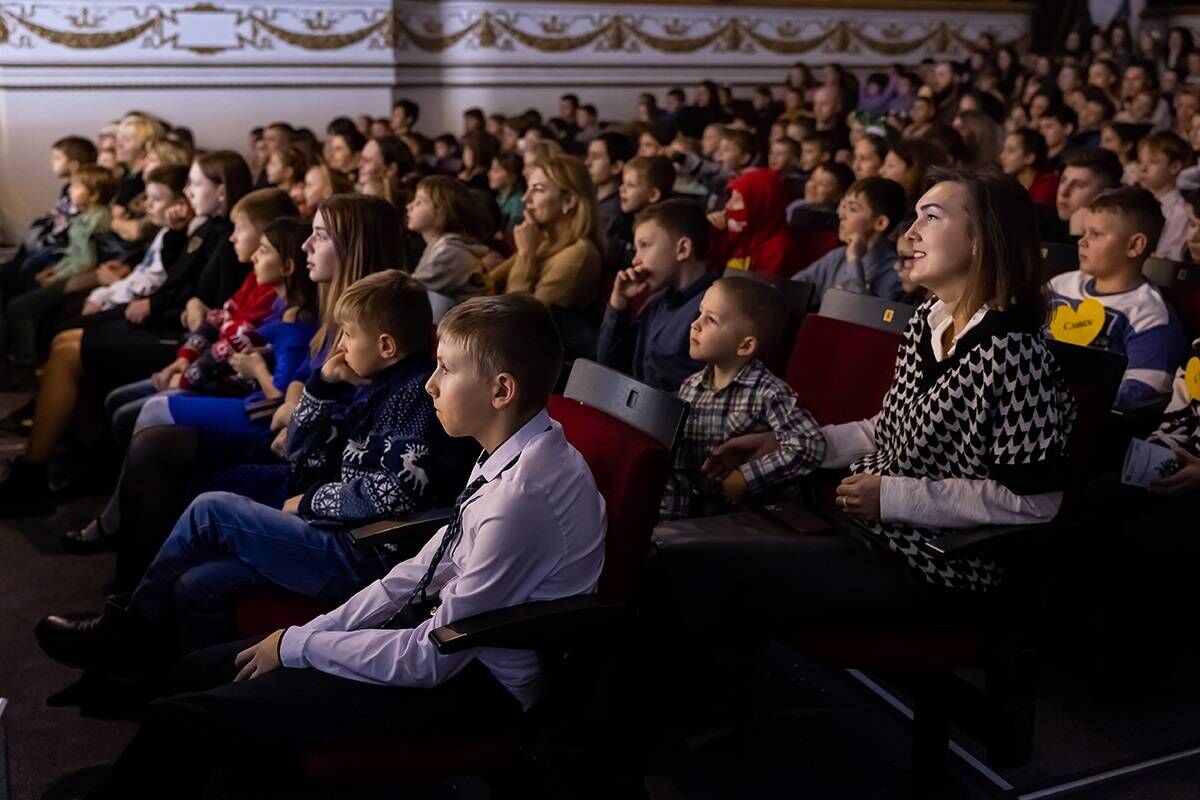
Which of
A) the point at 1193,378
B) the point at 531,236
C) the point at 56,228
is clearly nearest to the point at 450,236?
the point at 531,236

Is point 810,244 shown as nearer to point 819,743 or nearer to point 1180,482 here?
point 1180,482

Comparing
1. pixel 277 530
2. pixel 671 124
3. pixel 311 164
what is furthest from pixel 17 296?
pixel 671 124

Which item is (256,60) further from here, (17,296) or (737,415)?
(737,415)

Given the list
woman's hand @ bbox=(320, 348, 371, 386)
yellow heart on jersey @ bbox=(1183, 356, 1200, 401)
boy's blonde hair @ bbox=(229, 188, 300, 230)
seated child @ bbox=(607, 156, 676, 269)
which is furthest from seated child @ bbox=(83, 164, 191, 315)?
yellow heart on jersey @ bbox=(1183, 356, 1200, 401)

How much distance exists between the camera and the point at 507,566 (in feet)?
5.80

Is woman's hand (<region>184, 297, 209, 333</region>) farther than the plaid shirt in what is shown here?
Yes

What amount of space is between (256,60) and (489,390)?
859 centimetres

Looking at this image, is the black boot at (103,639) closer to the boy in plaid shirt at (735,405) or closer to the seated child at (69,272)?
the boy in plaid shirt at (735,405)

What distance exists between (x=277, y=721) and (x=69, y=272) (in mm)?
4254

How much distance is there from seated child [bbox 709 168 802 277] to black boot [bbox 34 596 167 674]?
2725 millimetres

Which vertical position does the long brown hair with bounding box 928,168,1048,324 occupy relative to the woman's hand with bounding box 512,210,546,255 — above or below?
above

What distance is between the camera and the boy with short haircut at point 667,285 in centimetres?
316

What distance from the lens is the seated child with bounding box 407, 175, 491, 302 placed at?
3.89m

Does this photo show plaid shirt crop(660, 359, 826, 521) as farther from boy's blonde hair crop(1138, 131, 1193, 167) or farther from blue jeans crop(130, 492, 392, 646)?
boy's blonde hair crop(1138, 131, 1193, 167)
